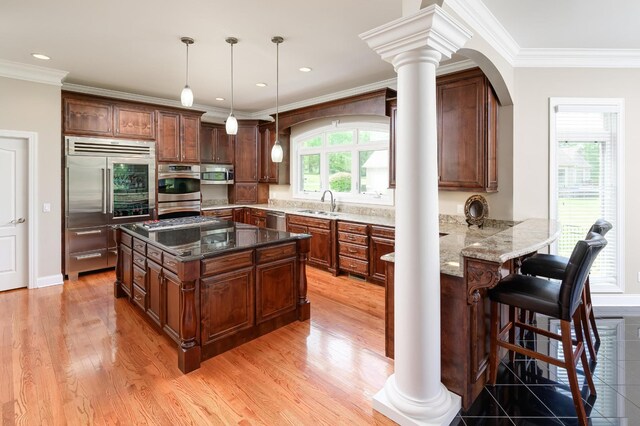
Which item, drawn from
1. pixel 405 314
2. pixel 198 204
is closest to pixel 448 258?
pixel 405 314

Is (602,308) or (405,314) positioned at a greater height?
(405,314)

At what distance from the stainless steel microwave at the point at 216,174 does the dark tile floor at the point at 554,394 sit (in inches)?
216

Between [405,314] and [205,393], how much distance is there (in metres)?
1.43

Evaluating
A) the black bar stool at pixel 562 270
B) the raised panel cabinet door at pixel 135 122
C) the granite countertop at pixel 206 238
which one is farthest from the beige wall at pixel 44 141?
the black bar stool at pixel 562 270

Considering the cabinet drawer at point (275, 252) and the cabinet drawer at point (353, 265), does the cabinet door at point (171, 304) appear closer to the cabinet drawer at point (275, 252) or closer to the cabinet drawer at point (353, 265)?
the cabinet drawer at point (275, 252)

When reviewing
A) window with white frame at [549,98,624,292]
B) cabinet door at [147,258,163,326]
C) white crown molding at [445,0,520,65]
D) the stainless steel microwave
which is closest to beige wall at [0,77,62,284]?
the stainless steel microwave

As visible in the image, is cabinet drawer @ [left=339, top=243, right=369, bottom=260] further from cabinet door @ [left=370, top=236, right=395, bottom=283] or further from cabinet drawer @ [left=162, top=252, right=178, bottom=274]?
cabinet drawer @ [left=162, top=252, right=178, bottom=274]

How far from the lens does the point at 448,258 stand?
7.80 ft

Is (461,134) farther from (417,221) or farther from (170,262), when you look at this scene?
(170,262)

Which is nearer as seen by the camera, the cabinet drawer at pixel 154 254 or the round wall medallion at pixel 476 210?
the cabinet drawer at pixel 154 254

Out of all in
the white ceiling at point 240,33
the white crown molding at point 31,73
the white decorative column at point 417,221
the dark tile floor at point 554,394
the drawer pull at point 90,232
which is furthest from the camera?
the drawer pull at point 90,232

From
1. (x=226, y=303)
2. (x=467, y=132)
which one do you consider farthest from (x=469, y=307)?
(x=467, y=132)

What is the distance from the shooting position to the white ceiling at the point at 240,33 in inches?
112

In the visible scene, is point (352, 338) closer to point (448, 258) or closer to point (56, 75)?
point (448, 258)
